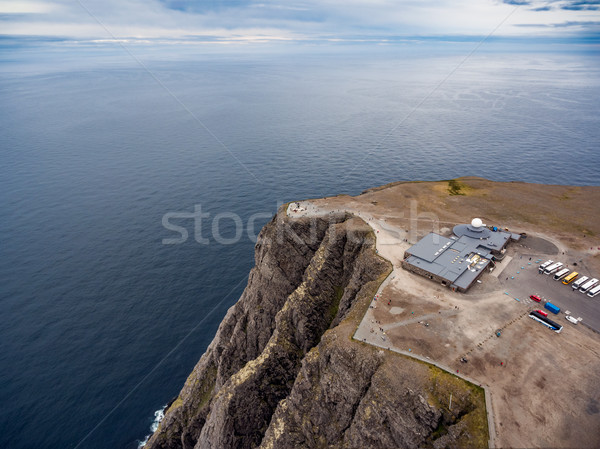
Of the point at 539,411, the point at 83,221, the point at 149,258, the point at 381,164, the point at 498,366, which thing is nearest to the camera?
the point at 539,411

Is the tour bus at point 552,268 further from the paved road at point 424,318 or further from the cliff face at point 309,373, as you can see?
the cliff face at point 309,373

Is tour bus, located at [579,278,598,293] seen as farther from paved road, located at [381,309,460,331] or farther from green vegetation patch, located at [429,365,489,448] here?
green vegetation patch, located at [429,365,489,448]

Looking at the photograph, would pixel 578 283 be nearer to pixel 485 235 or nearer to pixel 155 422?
pixel 485 235

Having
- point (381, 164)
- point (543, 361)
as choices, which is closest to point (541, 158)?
point (381, 164)

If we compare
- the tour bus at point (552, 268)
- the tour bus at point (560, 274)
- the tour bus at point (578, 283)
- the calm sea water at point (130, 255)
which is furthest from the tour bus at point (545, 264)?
the calm sea water at point (130, 255)

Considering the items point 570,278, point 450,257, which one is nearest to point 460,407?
point 450,257

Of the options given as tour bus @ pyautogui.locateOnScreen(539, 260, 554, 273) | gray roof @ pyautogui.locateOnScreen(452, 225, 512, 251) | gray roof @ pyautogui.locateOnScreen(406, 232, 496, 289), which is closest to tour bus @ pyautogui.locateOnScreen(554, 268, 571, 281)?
tour bus @ pyautogui.locateOnScreen(539, 260, 554, 273)

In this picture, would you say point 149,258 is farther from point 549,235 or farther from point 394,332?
point 549,235
